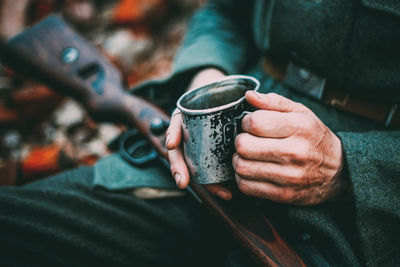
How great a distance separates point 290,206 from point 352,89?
0.48m

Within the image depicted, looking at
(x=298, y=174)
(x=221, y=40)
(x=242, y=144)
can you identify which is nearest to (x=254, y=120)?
(x=242, y=144)

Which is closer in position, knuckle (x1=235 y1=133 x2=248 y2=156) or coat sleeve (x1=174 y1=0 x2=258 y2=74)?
knuckle (x1=235 y1=133 x2=248 y2=156)

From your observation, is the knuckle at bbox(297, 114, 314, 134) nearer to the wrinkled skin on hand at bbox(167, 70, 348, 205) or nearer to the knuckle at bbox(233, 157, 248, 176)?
the wrinkled skin on hand at bbox(167, 70, 348, 205)

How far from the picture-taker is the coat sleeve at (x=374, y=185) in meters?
0.67

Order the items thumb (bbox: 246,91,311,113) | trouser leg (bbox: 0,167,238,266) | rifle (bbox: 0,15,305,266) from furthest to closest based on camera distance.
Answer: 1. rifle (bbox: 0,15,305,266)
2. trouser leg (bbox: 0,167,238,266)
3. thumb (bbox: 246,91,311,113)

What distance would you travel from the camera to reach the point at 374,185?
0.67 m

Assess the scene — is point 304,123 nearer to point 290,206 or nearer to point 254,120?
point 254,120

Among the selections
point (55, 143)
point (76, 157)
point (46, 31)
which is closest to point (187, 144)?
point (46, 31)

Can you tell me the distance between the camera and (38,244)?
820 millimetres

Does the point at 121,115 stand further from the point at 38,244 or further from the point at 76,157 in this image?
the point at 76,157

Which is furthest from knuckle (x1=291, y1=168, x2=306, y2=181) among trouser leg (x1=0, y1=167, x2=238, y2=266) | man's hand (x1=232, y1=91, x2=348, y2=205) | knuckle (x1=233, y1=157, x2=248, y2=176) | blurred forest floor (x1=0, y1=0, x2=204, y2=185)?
blurred forest floor (x1=0, y1=0, x2=204, y2=185)

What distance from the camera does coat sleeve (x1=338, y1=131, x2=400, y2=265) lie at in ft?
2.19

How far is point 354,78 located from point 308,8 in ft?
0.95

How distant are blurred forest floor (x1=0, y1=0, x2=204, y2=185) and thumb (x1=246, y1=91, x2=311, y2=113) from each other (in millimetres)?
1303
